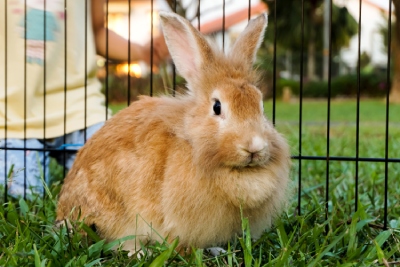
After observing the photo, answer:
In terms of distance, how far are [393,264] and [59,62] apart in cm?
281

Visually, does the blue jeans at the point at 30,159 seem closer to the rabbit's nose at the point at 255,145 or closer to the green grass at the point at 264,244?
the green grass at the point at 264,244

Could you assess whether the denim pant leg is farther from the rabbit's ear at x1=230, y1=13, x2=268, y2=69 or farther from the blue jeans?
the rabbit's ear at x1=230, y1=13, x2=268, y2=69

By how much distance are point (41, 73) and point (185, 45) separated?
191cm

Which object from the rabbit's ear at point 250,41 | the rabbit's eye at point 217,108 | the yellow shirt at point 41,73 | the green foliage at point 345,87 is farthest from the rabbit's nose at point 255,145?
the green foliage at point 345,87

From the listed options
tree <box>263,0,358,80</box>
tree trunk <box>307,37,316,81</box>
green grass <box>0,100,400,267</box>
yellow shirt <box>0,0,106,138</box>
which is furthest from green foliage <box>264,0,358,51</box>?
green grass <box>0,100,400,267</box>

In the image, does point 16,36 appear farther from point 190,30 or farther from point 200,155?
point 200,155

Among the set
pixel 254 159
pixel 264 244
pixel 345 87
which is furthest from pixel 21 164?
pixel 345 87

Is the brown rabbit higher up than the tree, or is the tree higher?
the tree

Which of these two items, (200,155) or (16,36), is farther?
(16,36)

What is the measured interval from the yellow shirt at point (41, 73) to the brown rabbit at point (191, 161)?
4.73ft

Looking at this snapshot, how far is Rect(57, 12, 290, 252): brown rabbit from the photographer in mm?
2082

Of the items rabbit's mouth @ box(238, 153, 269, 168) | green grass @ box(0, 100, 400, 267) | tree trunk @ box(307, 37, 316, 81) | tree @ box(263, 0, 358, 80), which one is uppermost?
tree @ box(263, 0, 358, 80)

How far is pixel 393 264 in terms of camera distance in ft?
6.87

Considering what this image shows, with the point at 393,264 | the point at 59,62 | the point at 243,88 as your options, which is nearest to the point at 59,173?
the point at 59,62
